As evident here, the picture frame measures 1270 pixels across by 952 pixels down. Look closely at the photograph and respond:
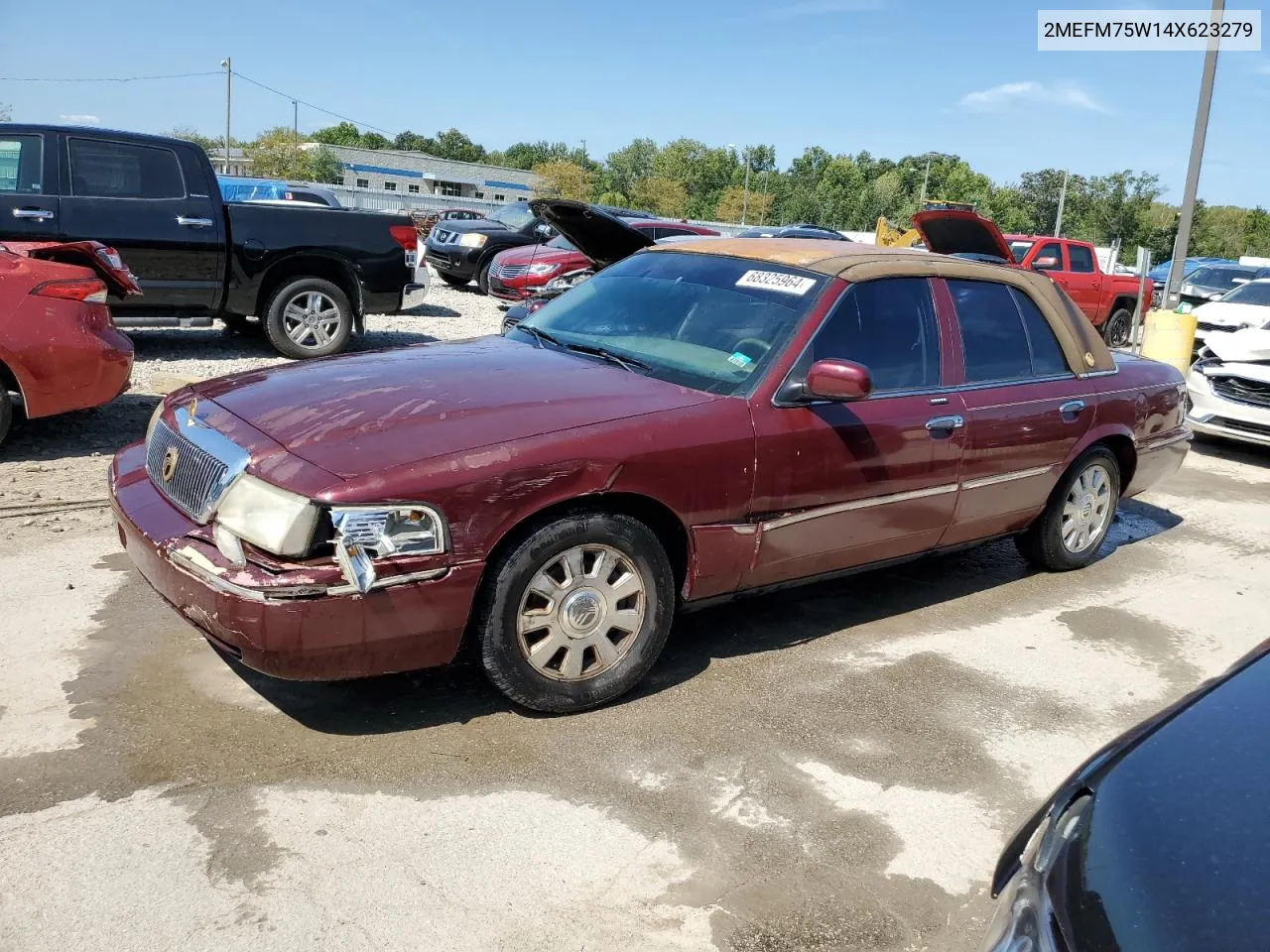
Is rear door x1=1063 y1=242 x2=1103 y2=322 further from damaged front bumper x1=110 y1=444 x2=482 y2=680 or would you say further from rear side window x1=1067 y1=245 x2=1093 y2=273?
damaged front bumper x1=110 y1=444 x2=482 y2=680

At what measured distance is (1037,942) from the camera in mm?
1748

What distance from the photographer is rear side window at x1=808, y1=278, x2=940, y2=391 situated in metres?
4.34

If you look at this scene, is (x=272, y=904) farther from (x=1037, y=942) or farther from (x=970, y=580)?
(x=970, y=580)

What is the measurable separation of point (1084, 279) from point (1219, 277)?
21.6 feet

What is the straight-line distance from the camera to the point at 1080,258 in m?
17.8

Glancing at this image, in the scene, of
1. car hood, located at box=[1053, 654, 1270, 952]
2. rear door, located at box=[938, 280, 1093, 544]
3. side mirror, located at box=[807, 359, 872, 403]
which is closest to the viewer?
car hood, located at box=[1053, 654, 1270, 952]

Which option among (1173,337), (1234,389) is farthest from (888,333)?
(1173,337)

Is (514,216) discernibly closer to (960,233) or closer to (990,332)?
(960,233)

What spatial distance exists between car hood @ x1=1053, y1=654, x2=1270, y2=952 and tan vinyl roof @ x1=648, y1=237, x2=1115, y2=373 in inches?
106

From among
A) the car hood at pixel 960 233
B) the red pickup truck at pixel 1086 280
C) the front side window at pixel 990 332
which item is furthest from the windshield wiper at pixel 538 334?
the red pickup truck at pixel 1086 280

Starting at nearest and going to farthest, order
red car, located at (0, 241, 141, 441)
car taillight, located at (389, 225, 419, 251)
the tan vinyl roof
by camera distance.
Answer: the tan vinyl roof
red car, located at (0, 241, 141, 441)
car taillight, located at (389, 225, 419, 251)

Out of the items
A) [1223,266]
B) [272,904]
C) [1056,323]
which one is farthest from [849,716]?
[1223,266]

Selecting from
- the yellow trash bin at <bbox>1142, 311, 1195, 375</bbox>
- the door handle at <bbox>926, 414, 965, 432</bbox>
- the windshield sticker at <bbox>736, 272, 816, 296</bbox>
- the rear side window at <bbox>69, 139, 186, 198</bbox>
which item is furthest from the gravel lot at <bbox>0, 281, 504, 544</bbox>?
the yellow trash bin at <bbox>1142, 311, 1195, 375</bbox>

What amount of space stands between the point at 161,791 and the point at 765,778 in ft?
6.18
